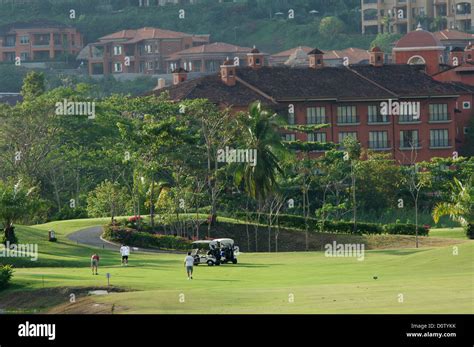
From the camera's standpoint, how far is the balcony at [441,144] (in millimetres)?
167625

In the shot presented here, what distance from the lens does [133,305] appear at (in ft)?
208

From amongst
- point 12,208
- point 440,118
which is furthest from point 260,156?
point 440,118

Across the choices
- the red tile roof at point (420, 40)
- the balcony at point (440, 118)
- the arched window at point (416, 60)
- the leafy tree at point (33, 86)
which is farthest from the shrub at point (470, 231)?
the arched window at point (416, 60)

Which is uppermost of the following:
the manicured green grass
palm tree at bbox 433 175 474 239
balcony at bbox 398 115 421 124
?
balcony at bbox 398 115 421 124

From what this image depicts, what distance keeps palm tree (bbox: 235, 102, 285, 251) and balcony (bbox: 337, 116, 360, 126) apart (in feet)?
164

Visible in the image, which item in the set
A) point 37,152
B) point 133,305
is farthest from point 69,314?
point 37,152

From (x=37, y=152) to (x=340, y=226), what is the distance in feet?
107

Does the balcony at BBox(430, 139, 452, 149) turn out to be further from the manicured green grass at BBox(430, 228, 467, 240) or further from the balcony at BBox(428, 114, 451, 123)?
the manicured green grass at BBox(430, 228, 467, 240)

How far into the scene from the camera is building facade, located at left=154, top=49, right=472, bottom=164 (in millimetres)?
162875

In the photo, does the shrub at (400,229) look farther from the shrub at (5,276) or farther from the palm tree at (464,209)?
the shrub at (5,276)

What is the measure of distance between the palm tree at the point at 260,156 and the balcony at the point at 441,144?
54.4 metres

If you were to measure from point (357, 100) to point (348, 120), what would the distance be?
7.99ft

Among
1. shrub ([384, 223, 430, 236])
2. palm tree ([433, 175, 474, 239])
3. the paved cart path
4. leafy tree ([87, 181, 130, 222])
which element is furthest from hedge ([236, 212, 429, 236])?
the paved cart path

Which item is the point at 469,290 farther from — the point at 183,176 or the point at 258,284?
the point at 183,176
